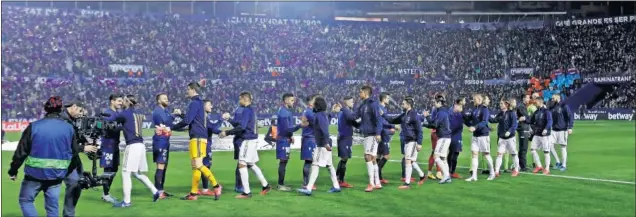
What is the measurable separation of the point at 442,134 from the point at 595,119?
128ft

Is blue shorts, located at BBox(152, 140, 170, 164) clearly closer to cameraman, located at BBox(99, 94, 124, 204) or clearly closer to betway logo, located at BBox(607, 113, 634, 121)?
cameraman, located at BBox(99, 94, 124, 204)

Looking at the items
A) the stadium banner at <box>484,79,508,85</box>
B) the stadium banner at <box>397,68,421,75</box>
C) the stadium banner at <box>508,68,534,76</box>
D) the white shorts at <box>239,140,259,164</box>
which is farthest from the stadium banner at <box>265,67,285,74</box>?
the white shorts at <box>239,140,259,164</box>

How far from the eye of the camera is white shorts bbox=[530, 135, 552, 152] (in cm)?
1889

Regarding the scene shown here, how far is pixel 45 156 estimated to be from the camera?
29.7 ft

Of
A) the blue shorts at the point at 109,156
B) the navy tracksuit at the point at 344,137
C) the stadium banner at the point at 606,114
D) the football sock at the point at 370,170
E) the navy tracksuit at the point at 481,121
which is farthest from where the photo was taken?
the stadium banner at the point at 606,114

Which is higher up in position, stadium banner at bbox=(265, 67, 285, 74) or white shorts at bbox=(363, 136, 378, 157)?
stadium banner at bbox=(265, 67, 285, 74)

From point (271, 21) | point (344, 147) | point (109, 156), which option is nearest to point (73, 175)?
point (109, 156)

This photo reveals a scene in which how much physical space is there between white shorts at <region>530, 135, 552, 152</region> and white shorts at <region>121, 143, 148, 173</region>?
36.8 ft

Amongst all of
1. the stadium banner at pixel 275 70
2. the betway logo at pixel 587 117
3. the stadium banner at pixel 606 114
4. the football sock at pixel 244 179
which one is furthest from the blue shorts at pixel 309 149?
the stadium banner at pixel 275 70

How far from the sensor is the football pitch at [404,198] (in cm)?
1227

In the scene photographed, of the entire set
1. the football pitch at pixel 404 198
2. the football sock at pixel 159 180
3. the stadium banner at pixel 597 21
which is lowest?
the football pitch at pixel 404 198

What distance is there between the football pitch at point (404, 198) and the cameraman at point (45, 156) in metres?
2.85

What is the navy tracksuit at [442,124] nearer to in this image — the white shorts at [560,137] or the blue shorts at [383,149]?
the blue shorts at [383,149]

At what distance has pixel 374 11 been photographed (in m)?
74.7
